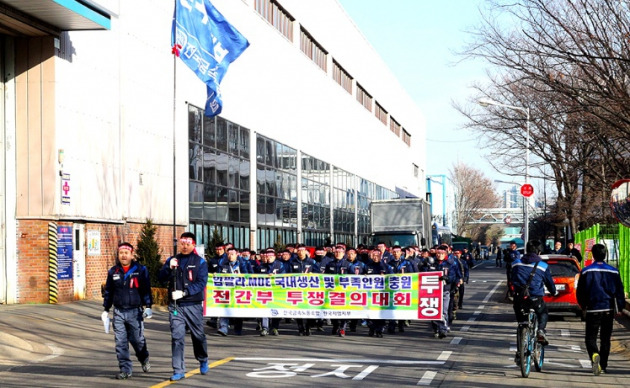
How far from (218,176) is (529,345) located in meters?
24.1

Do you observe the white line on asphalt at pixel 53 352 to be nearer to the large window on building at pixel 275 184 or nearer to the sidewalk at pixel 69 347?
the sidewalk at pixel 69 347

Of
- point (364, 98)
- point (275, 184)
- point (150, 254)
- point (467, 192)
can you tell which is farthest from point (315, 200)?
point (467, 192)

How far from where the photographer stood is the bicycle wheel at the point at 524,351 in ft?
41.4

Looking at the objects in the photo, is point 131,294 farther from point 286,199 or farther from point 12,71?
point 286,199

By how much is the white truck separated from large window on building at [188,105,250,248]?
17.8 feet

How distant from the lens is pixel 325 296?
63.8 feet

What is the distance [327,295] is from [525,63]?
19.8 feet

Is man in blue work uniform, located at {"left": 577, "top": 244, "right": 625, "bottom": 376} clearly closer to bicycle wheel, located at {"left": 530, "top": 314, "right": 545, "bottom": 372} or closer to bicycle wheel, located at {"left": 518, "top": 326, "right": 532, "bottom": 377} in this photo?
bicycle wheel, located at {"left": 530, "top": 314, "right": 545, "bottom": 372}

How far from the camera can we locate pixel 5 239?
2412 cm

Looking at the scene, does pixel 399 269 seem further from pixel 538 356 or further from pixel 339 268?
pixel 538 356

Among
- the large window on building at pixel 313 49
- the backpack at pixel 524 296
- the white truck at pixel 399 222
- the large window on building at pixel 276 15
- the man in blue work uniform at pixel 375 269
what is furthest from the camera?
the large window on building at pixel 313 49

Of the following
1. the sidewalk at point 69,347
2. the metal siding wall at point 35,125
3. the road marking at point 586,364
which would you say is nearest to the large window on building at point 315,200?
the sidewalk at point 69,347

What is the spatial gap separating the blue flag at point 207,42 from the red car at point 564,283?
11.0 m

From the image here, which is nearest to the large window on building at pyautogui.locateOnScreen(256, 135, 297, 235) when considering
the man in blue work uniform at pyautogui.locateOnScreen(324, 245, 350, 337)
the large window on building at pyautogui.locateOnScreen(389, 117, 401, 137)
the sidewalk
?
the sidewalk
